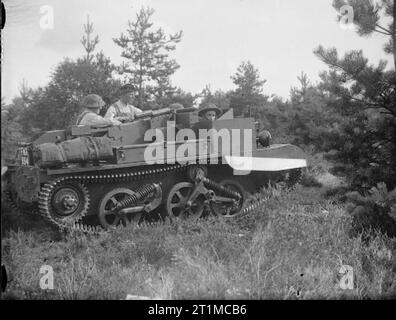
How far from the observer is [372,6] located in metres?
5.73

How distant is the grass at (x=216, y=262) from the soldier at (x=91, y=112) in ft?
6.42

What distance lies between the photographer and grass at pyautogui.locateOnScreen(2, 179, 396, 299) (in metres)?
4.39

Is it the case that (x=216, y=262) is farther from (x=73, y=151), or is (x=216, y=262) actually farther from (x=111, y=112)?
(x=111, y=112)

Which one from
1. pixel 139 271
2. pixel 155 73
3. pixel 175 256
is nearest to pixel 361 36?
pixel 155 73

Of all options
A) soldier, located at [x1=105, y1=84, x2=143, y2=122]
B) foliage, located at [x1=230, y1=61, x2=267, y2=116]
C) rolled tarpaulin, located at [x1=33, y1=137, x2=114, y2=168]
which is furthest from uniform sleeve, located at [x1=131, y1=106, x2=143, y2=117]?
foliage, located at [x1=230, y1=61, x2=267, y2=116]

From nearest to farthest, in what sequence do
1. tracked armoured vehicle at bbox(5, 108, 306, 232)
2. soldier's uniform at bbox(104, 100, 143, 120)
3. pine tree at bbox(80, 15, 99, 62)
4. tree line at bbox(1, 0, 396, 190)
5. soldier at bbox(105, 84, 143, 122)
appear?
pine tree at bbox(80, 15, 99, 62), tree line at bbox(1, 0, 396, 190), tracked armoured vehicle at bbox(5, 108, 306, 232), soldier at bbox(105, 84, 143, 122), soldier's uniform at bbox(104, 100, 143, 120)

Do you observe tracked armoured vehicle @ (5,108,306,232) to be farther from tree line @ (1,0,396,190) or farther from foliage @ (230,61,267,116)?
tree line @ (1,0,396,190)

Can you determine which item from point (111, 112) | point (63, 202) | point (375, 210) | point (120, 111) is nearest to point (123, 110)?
point (120, 111)

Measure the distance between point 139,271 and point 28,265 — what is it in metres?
1.17

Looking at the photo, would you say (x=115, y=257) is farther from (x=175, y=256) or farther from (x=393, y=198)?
(x=393, y=198)

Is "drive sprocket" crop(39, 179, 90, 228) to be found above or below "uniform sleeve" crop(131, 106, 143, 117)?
below

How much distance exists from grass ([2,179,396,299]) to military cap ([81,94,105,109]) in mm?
2166

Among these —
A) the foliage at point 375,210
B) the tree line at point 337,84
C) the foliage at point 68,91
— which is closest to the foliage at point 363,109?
the tree line at point 337,84

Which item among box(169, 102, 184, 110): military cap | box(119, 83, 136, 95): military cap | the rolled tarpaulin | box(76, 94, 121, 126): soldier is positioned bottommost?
the rolled tarpaulin
